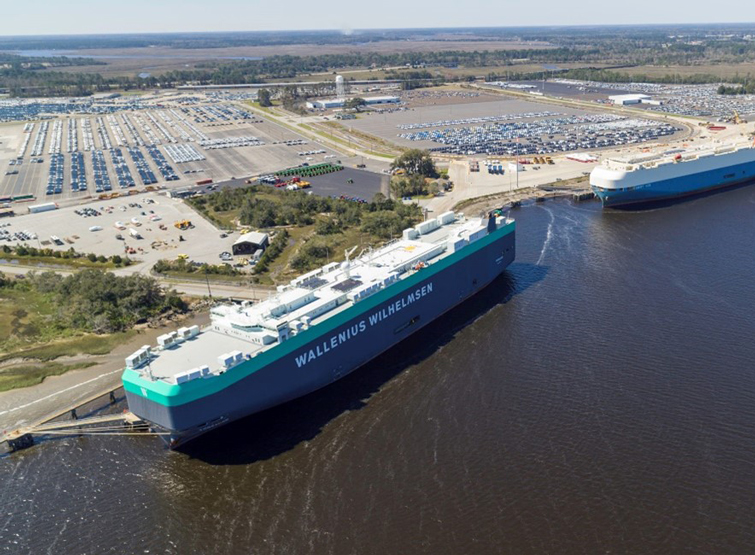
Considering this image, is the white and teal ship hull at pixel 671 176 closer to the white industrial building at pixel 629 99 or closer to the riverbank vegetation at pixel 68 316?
the riverbank vegetation at pixel 68 316

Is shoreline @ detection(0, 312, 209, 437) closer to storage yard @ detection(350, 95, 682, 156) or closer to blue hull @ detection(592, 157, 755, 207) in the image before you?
blue hull @ detection(592, 157, 755, 207)

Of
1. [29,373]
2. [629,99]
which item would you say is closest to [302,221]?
[29,373]

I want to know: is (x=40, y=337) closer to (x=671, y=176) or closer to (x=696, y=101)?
(x=671, y=176)

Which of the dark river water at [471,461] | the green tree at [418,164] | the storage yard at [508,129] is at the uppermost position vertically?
the storage yard at [508,129]

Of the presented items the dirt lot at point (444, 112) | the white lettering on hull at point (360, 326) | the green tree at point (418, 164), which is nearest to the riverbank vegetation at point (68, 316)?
the white lettering on hull at point (360, 326)

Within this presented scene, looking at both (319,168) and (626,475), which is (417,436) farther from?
(319,168)

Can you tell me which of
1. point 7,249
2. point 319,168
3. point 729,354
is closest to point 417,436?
point 729,354

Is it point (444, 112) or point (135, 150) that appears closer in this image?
point (135, 150)
